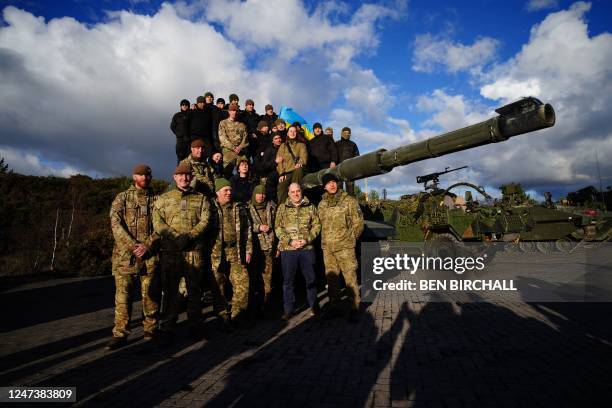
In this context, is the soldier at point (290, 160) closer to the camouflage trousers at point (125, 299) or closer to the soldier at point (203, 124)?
the soldier at point (203, 124)

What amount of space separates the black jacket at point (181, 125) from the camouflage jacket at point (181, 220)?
15.2 ft

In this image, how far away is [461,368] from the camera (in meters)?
3.33

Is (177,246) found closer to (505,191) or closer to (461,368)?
(461,368)

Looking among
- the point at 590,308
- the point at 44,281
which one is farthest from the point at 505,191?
the point at 44,281

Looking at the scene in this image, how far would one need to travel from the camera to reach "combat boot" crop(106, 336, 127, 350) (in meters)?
4.14

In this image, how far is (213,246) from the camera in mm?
4777

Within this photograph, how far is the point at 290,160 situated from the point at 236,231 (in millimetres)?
2796

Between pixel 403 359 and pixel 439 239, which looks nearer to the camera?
pixel 403 359

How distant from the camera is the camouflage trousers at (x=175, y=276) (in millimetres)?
4254

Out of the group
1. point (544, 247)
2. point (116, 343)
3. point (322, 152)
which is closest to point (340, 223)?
point (116, 343)

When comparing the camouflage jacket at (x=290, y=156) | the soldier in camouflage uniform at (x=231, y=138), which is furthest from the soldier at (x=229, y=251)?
the soldier in camouflage uniform at (x=231, y=138)

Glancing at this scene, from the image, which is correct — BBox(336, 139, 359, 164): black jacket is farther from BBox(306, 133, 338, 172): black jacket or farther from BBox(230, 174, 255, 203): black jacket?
BBox(230, 174, 255, 203): black jacket

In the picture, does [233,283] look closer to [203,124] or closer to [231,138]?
[231,138]

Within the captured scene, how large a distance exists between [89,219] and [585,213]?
60.3 ft
